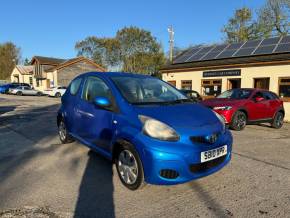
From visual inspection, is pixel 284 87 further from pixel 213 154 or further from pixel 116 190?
pixel 116 190

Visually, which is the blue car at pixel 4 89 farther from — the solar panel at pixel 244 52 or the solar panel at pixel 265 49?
the solar panel at pixel 265 49

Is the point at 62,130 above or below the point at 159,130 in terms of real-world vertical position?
below

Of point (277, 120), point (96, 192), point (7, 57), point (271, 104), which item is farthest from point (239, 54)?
point (7, 57)

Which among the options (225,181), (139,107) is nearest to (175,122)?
(139,107)

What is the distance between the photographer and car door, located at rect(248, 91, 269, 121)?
9102mm

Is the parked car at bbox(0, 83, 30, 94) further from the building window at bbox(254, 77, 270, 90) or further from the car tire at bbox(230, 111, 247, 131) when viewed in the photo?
the car tire at bbox(230, 111, 247, 131)

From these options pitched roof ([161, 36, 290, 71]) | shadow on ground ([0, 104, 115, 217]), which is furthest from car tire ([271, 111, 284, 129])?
shadow on ground ([0, 104, 115, 217])

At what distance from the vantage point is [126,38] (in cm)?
4988

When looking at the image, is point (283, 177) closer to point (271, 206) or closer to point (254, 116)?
point (271, 206)

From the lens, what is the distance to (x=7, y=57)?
69.6 metres

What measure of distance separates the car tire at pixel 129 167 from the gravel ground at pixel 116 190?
0.13 metres

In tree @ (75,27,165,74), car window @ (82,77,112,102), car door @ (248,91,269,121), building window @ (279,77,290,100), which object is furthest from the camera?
tree @ (75,27,165,74)

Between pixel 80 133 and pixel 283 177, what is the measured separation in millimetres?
3785

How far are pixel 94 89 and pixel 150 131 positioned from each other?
1828mm
